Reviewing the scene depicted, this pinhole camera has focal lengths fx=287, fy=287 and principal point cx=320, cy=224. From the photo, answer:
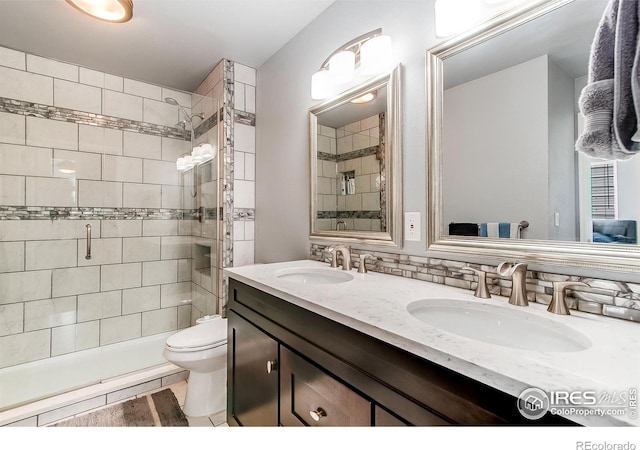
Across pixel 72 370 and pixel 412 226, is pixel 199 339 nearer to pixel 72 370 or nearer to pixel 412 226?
pixel 72 370

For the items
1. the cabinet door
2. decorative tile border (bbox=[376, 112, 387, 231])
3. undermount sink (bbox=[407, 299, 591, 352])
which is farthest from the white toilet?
undermount sink (bbox=[407, 299, 591, 352])

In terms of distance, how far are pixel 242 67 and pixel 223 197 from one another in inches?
41.4

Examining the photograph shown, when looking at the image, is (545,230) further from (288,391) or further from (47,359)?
(47,359)

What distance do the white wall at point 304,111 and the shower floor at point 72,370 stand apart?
3.91 ft

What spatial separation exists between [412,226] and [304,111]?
1078 mm

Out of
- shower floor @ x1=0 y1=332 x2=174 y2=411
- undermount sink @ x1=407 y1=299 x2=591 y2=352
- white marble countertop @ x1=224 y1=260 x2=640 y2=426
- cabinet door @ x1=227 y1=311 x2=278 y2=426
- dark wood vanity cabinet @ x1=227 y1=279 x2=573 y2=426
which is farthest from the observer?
shower floor @ x1=0 y1=332 x2=174 y2=411

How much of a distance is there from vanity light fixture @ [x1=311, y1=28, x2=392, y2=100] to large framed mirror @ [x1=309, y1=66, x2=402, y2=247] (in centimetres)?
5

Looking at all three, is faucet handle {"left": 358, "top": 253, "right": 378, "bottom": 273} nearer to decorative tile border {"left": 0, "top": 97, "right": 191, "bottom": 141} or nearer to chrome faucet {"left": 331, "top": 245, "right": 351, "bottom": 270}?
chrome faucet {"left": 331, "top": 245, "right": 351, "bottom": 270}

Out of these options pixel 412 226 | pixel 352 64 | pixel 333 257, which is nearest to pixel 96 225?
pixel 333 257

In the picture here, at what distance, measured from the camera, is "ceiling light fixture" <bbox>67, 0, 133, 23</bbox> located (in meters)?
1.46

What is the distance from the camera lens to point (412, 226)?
1.22 meters

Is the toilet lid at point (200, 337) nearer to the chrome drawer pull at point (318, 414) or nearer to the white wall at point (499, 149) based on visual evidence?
the chrome drawer pull at point (318, 414)

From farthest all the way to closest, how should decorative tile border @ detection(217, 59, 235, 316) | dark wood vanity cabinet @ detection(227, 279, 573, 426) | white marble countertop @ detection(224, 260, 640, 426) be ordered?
decorative tile border @ detection(217, 59, 235, 316) < dark wood vanity cabinet @ detection(227, 279, 573, 426) < white marble countertop @ detection(224, 260, 640, 426)

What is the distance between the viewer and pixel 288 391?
1.03 meters
